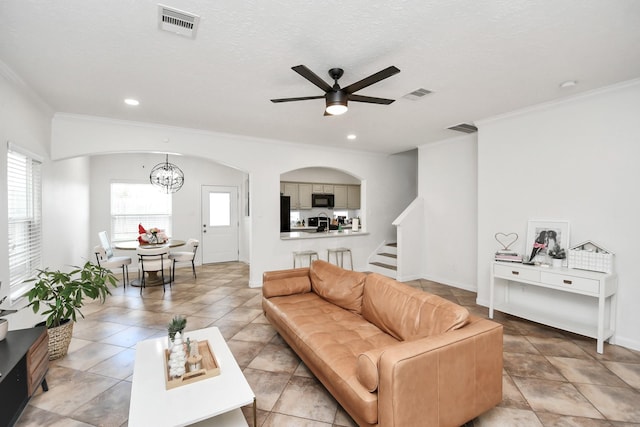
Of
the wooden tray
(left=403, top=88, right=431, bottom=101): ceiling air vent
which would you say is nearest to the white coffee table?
the wooden tray

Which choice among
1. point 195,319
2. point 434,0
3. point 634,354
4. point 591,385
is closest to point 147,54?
point 434,0

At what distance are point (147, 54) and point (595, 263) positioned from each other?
4.78m

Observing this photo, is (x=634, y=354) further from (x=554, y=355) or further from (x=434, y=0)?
(x=434, y=0)

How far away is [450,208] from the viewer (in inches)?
215

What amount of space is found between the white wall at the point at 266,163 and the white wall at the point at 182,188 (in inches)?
90.4

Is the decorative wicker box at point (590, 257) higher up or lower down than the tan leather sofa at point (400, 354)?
higher up

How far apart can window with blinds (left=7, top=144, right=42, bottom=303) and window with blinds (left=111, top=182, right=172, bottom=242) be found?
3.28 meters

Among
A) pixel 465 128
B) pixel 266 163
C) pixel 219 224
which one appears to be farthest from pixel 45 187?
pixel 465 128

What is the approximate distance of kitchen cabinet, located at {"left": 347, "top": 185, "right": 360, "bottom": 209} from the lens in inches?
366

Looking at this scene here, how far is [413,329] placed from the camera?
2.21 m

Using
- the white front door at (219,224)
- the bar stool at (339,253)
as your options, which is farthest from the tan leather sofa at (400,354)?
the white front door at (219,224)

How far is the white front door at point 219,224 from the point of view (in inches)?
299

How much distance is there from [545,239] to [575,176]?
2.62 feet

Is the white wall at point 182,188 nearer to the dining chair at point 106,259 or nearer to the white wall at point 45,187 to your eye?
the white wall at point 45,187
